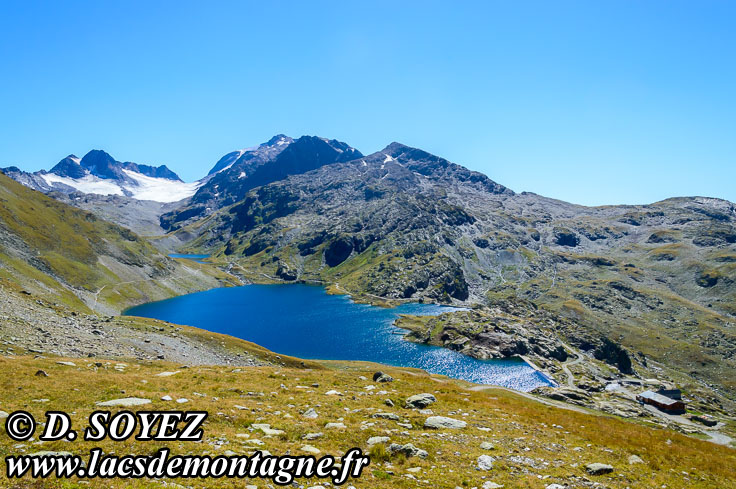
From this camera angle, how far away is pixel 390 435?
2162 centimetres

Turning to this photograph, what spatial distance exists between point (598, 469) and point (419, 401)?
13.3 m

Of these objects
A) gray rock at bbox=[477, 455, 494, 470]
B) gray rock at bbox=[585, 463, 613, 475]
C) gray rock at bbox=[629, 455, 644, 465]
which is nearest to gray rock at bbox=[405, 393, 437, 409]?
gray rock at bbox=[477, 455, 494, 470]

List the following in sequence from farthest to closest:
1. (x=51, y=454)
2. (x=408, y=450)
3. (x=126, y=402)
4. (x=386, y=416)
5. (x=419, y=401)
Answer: (x=419, y=401) → (x=386, y=416) → (x=126, y=402) → (x=408, y=450) → (x=51, y=454)

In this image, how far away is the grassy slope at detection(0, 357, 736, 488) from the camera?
667 inches

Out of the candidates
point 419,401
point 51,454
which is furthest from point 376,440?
point 51,454

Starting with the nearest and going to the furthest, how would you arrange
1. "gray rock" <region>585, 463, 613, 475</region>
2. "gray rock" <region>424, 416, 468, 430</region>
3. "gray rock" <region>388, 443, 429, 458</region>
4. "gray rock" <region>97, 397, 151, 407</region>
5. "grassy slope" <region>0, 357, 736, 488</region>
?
"grassy slope" <region>0, 357, 736, 488</region> < "gray rock" <region>388, 443, 429, 458</region> < "gray rock" <region>585, 463, 613, 475</region> < "gray rock" <region>97, 397, 151, 407</region> < "gray rock" <region>424, 416, 468, 430</region>

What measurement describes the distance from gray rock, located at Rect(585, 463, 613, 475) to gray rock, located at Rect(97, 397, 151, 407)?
25707 millimetres

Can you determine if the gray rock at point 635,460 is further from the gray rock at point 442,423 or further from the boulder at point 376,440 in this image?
the boulder at point 376,440

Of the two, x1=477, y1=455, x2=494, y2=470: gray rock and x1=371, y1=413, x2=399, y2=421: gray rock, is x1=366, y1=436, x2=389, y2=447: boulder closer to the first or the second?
x1=371, y1=413, x2=399, y2=421: gray rock

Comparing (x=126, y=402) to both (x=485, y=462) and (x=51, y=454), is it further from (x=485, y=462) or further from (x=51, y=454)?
(x=485, y=462)

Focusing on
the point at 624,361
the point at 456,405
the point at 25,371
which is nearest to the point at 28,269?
the point at 25,371

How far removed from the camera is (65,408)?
20125 millimetres

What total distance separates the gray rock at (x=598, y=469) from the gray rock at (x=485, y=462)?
5422 mm

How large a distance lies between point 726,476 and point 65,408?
38734 millimetres
